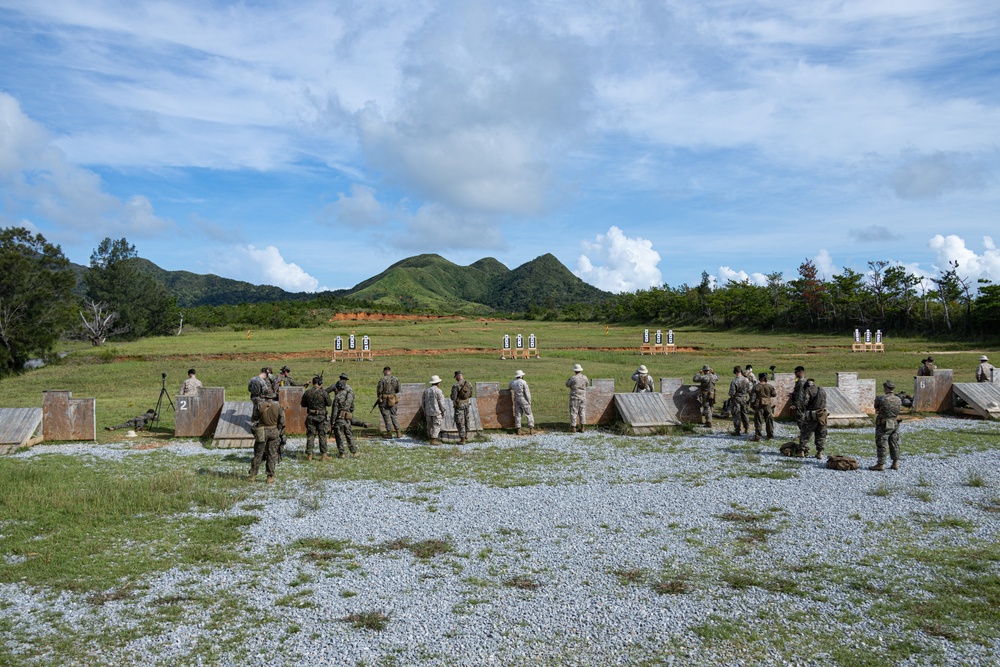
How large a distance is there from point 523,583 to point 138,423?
47.3 ft

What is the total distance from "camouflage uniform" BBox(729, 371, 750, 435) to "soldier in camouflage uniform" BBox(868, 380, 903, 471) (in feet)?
13.6

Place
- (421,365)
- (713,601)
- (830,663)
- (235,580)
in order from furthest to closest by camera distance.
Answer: (421,365) < (235,580) < (713,601) < (830,663)

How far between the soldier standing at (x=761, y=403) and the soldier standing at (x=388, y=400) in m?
9.46

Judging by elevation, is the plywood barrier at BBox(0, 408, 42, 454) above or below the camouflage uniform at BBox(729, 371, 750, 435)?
below

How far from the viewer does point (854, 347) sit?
2013 inches

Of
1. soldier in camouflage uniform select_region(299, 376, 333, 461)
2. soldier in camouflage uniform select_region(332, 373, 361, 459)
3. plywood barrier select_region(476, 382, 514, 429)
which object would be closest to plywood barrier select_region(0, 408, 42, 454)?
soldier in camouflage uniform select_region(299, 376, 333, 461)

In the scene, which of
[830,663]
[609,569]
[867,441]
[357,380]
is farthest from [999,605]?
[357,380]

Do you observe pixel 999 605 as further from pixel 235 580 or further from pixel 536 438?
pixel 536 438

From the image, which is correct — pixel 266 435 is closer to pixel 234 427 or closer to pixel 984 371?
pixel 234 427

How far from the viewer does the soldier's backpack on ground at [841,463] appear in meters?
13.8

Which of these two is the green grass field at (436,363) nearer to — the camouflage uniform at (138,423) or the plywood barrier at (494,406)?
the camouflage uniform at (138,423)

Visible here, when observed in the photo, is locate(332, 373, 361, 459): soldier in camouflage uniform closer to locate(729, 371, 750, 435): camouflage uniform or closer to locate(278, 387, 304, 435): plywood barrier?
locate(278, 387, 304, 435): plywood barrier

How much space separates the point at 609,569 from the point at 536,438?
915 centimetres

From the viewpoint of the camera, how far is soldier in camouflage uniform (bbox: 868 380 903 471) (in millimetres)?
13438
